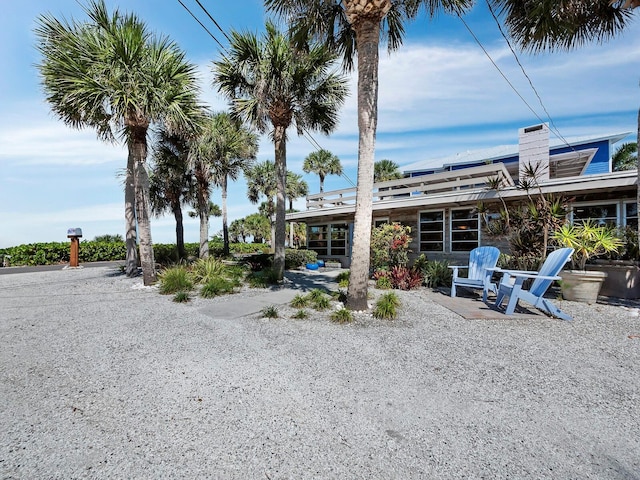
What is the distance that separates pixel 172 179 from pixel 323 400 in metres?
16.3

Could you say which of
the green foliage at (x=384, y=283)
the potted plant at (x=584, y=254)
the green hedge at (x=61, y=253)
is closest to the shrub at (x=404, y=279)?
the green foliage at (x=384, y=283)

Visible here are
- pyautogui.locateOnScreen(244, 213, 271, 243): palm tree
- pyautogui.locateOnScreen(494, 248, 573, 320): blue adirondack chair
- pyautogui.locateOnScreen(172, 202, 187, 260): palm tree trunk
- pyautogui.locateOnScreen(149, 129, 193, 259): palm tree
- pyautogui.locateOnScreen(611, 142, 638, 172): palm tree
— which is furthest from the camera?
pyautogui.locateOnScreen(244, 213, 271, 243): palm tree

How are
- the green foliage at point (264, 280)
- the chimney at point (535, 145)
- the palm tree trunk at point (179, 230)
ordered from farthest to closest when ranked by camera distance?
the palm tree trunk at point (179, 230), the chimney at point (535, 145), the green foliage at point (264, 280)

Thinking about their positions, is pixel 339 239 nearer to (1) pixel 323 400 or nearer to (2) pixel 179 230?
(2) pixel 179 230

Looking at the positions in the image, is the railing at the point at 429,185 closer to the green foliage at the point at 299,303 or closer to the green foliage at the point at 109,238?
the green foliage at the point at 299,303

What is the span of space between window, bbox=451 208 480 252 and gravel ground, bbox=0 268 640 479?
5.95 metres

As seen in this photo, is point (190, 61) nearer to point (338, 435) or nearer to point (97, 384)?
point (97, 384)

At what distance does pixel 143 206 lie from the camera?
9.59m

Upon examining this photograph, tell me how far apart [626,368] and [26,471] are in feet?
17.9

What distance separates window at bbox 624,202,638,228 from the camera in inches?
343

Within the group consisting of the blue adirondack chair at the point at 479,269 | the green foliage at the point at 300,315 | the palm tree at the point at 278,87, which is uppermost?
the palm tree at the point at 278,87

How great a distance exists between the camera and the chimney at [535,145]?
1106cm

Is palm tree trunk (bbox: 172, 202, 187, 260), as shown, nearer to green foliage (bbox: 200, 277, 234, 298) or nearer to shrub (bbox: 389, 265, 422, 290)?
green foliage (bbox: 200, 277, 234, 298)

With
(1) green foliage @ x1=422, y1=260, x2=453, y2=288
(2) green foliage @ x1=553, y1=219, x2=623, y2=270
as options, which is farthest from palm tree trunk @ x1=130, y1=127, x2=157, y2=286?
(2) green foliage @ x1=553, y1=219, x2=623, y2=270
